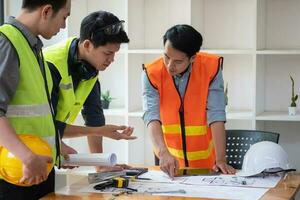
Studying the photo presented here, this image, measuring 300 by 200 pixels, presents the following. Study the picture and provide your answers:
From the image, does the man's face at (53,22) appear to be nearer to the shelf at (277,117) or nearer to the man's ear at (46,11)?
the man's ear at (46,11)

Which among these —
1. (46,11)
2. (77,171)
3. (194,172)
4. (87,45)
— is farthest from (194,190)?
(77,171)

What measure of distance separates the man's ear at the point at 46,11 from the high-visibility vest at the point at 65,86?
1.46 feet

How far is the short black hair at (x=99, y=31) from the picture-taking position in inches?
94.3

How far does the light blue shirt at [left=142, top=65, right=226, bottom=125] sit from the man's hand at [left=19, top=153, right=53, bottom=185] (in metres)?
0.97

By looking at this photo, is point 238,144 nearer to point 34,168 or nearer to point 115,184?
point 115,184

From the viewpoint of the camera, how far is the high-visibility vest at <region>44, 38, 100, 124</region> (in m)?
2.43

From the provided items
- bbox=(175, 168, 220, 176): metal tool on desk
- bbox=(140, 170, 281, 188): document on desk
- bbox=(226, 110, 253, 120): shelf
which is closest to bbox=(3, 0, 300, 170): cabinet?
bbox=(226, 110, 253, 120): shelf

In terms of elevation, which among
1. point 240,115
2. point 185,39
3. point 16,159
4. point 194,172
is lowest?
point 194,172

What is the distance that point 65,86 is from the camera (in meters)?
2.43

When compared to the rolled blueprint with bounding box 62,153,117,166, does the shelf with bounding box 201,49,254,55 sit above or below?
above

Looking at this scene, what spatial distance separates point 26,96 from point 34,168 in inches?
11.7

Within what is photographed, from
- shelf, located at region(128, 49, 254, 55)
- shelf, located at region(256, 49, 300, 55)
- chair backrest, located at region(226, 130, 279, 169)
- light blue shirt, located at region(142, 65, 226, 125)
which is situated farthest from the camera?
shelf, located at region(128, 49, 254, 55)

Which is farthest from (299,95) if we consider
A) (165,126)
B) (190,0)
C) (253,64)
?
(165,126)

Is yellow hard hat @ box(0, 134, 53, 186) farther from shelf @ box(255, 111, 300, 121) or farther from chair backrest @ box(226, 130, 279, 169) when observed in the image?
shelf @ box(255, 111, 300, 121)
